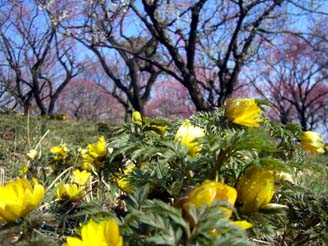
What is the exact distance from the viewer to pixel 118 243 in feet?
1.58

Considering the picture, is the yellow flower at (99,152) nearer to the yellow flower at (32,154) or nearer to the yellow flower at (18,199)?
the yellow flower at (18,199)

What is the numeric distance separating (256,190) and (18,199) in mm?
325

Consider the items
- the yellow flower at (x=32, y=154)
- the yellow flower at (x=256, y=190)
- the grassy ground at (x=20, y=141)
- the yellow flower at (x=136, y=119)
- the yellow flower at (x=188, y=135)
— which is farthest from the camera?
the grassy ground at (x=20, y=141)

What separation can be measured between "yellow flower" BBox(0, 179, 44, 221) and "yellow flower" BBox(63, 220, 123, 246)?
0.09 metres

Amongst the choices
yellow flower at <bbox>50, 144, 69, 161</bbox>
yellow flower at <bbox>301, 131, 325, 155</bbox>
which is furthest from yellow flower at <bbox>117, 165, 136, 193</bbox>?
yellow flower at <bbox>50, 144, 69, 161</bbox>

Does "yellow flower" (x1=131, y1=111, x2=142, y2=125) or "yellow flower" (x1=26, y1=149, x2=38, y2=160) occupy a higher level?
"yellow flower" (x1=131, y1=111, x2=142, y2=125)

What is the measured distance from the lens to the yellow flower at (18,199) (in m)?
0.56

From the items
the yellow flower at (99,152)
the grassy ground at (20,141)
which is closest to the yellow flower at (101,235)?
the yellow flower at (99,152)

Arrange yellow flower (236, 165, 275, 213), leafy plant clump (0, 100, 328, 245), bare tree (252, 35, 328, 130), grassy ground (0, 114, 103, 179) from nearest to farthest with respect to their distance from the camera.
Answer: leafy plant clump (0, 100, 328, 245)
yellow flower (236, 165, 275, 213)
grassy ground (0, 114, 103, 179)
bare tree (252, 35, 328, 130)

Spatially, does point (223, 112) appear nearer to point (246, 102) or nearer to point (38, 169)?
point (246, 102)

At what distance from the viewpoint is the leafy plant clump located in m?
0.49

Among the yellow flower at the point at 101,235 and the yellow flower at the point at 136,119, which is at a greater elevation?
the yellow flower at the point at 136,119

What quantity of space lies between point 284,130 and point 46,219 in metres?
0.53

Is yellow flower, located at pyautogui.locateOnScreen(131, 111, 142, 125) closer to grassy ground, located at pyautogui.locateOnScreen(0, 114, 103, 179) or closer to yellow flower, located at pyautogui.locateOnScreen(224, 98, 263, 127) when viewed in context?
yellow flower, located at pyautogui.locateOnScreen(224, 98, 263, 127)
